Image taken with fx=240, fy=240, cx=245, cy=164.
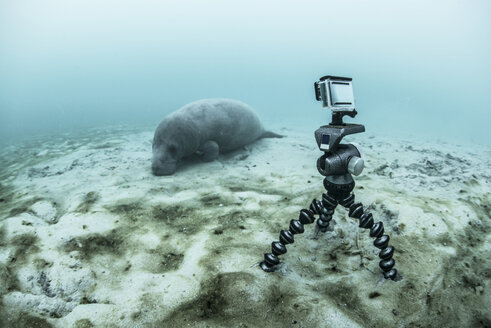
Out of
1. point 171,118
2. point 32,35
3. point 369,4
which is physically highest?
point 369,4

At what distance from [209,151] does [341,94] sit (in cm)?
466

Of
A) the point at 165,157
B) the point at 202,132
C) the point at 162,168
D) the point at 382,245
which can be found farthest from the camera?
the point at 202,132

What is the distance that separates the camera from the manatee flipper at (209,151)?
634 centimetres

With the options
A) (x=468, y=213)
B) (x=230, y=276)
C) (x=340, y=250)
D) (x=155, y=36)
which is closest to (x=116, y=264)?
(x=230, y=276)

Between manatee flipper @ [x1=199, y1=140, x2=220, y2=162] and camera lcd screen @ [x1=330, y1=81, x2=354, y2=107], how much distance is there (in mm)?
4610

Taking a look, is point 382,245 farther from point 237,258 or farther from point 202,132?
point 202,132

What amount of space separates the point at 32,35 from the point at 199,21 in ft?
305

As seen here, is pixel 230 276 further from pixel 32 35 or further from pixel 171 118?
pixel 32 35

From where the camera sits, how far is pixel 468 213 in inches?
116

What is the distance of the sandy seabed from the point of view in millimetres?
1723

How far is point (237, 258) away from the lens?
7.54ft

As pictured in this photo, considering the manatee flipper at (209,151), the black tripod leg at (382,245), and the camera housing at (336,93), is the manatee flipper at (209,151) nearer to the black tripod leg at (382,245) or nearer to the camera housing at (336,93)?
the camera housing at (336,93)

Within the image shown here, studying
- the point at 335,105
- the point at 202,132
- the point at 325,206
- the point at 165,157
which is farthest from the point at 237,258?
the point at 202,132

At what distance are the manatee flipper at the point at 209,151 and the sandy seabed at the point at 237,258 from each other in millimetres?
1963
